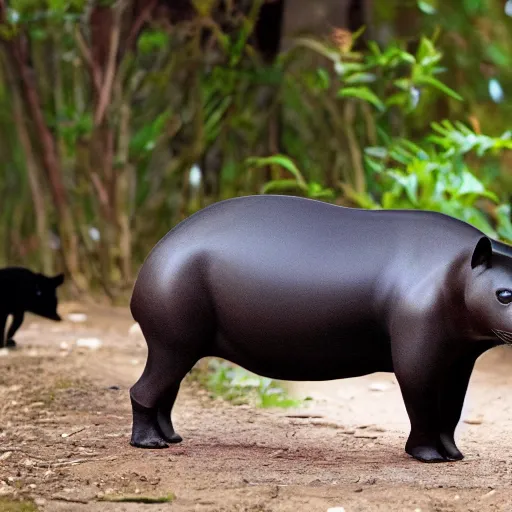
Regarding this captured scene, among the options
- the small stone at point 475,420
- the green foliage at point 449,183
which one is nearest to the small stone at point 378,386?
the small stone at point 475,420

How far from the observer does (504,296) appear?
2904mm

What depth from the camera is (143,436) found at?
3.31 m

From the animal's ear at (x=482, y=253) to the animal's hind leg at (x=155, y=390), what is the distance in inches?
38.4

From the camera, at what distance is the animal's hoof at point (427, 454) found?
3129mm

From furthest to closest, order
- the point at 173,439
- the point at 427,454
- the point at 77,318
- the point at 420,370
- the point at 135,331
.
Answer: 1. the point at 77,318
2. the point at 135,331
3. the point at 173,439
4. the point at 427,454
5. the point at 420,370

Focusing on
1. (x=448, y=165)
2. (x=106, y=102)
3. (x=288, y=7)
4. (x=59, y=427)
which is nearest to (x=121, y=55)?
(x=106, y=102)

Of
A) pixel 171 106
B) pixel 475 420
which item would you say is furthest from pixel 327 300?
pixel 171 106

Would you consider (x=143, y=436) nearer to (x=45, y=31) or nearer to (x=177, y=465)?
(x=177, y=465)

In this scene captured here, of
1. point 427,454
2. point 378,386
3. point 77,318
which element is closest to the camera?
point 427,454

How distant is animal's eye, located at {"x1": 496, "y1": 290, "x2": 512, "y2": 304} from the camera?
290 cm

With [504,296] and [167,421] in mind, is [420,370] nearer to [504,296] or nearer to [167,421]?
[504,296]

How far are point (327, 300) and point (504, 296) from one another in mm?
550

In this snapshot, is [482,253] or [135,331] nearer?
[482,253]

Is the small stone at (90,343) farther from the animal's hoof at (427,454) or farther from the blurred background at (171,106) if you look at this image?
the animal's hoof at (427,454)
